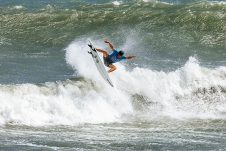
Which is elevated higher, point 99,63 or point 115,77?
point 99,63

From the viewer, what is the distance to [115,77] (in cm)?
2623

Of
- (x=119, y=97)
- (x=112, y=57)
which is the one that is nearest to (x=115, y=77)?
(x=119, y=97)

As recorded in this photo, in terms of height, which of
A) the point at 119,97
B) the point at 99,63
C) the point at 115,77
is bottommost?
the point at 119,97

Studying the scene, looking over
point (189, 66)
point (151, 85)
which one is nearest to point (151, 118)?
point (151, 85)

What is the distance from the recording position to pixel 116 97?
2436 centimetres

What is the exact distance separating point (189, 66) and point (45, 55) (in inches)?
271

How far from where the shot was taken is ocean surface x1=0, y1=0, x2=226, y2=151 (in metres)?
20.0

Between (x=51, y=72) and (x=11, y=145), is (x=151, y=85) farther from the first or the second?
(x=11, y=145)

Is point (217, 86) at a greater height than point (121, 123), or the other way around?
point (217, 86)

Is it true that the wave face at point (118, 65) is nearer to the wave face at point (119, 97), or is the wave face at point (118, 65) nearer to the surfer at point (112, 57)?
the wave face at point (119, 97)

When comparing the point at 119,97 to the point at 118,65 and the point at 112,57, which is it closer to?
the point at 112,57

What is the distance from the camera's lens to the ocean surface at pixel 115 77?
20.0m

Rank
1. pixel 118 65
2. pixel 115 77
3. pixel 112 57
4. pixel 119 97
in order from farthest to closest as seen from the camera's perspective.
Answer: pixel 118 65, pixel 115 77, pixel 119 97, pixel 112 57

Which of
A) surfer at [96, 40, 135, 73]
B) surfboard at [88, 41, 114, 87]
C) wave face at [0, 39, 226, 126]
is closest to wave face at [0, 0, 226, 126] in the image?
wave face at [0, 39, 226, 126]
